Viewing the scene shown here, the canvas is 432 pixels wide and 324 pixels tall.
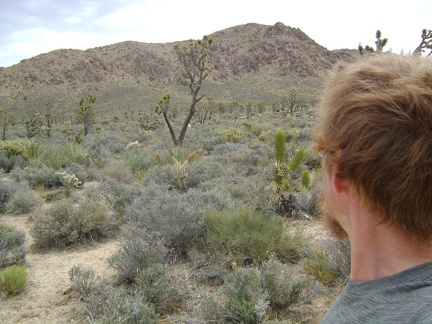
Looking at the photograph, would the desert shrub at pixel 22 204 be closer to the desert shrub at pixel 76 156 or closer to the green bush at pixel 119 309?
the desert shrub at pixel 76 156

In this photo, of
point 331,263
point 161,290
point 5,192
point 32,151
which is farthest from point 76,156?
point 331,263

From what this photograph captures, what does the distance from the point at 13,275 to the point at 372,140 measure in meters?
5.12

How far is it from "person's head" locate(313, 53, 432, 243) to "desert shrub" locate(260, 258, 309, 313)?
3091 mm

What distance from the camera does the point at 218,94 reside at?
7344cm

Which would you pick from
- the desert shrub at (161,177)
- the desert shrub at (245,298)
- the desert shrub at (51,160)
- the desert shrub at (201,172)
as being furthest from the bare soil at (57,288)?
the desert shrub at (51,160)

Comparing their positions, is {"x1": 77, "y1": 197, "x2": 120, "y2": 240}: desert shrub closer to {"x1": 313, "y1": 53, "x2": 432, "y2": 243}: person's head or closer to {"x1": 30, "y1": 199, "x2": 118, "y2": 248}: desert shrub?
{"x1": 30, "y1": 199, "x2": 118, "y2": 248}: desert shrub

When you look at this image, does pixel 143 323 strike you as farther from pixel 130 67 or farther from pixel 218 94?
pixel 130 67

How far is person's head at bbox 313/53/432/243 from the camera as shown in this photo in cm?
115

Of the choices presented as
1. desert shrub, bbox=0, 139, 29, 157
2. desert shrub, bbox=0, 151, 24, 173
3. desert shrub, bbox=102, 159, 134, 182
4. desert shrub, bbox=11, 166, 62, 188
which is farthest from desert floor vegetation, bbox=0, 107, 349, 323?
desert shrub, bbox=0, 139, 29, 157

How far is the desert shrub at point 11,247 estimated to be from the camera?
585 centimetres

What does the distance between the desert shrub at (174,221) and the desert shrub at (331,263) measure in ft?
5.98

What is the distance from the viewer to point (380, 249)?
1.28 m

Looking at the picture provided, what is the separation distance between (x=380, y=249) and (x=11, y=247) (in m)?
6.28

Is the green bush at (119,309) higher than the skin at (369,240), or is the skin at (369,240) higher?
the skin at (369,240)
